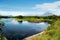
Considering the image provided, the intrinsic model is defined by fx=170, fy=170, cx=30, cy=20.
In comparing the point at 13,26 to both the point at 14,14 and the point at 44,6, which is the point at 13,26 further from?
the point at 44,6

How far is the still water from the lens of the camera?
661 cm

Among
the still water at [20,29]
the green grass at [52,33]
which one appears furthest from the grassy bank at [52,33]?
the still water at [20,29]

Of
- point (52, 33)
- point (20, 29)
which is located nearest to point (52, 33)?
point (52, 33)

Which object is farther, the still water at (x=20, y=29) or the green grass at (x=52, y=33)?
the still water at (x=20, y=29)

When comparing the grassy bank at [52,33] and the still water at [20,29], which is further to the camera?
the still water at [20,29]

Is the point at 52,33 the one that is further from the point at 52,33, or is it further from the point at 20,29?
the point at 20,29

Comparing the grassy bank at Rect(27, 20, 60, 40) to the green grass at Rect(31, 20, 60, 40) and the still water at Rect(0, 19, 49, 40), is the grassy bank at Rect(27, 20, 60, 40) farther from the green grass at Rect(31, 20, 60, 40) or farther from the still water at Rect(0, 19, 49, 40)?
the still water at Rect(0, 19, 49, 40)

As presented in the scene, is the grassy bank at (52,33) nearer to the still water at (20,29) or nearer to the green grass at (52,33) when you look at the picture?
the green grass at (52,33)

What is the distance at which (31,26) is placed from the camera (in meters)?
6.87

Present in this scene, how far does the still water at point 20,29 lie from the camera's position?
6.61m

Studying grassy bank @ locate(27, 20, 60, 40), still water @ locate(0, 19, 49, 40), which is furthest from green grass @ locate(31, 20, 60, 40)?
still water @ locate(0, 19, 49, 40)

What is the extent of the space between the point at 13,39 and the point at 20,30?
67 cm

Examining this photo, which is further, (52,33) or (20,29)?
(20,29)

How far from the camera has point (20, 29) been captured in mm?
7129
